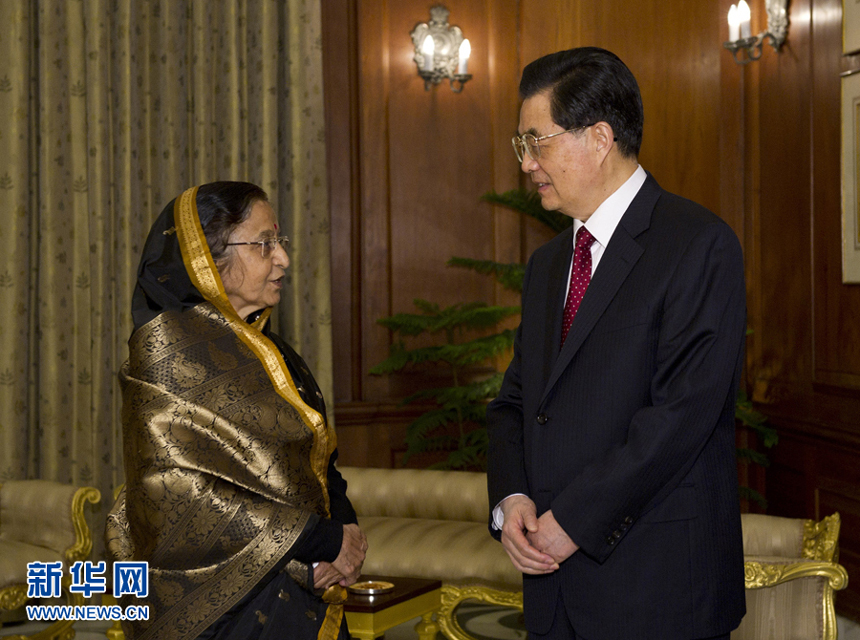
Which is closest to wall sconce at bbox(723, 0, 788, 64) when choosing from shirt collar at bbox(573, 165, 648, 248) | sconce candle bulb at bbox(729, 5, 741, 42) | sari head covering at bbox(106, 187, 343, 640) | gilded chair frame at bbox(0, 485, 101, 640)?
sconce candle bulb at bbox(729, 5, 741, 42)

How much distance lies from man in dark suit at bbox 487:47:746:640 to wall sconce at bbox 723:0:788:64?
124 inches

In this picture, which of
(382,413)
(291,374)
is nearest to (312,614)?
(291,374)

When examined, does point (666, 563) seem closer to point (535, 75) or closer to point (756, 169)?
point (535, 75)

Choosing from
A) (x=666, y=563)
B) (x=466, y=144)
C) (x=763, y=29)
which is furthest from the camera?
(x=466, y=144)

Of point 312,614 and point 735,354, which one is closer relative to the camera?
point 735,354

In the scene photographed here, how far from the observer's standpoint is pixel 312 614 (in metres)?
2.11

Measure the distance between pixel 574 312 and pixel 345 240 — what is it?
3780 millimetres

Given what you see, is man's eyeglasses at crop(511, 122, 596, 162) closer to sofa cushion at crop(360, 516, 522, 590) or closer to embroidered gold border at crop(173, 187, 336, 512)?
embroidered gold border at crop(173, 187, 336, 512)

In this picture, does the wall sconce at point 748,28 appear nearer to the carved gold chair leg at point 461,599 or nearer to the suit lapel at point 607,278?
the carved gold chair leg at point 461,599

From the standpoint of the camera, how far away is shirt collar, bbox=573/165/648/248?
5.72 ft

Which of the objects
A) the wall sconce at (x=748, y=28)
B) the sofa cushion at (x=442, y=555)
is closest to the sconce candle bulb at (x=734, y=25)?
the wall sconce at (x=748, y=28)

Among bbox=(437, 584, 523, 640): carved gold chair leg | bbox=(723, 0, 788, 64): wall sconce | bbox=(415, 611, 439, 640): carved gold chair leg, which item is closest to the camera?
bbox=(415, 611, 439, 640): carved gold chair leg

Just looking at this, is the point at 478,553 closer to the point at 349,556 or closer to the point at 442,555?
the point at 442,555

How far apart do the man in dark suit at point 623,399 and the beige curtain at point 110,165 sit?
3.44 metres
